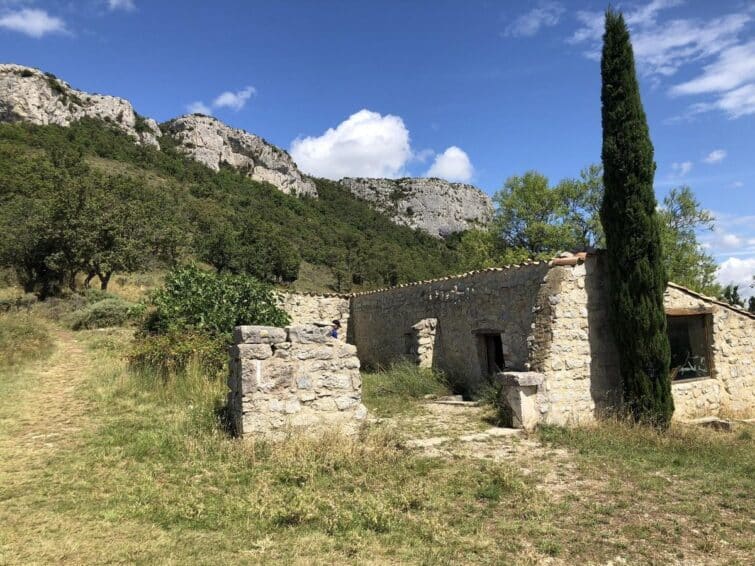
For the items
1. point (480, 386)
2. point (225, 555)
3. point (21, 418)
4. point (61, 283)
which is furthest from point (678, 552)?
point (61, 283)

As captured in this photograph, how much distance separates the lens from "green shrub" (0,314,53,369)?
1125 centimetres

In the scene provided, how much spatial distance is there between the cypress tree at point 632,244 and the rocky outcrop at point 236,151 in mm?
64178

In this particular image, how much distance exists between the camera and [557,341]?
8.81 meters

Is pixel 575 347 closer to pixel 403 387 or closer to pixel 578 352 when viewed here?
pixel 578 352

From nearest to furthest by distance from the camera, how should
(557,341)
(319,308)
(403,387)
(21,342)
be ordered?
(557,341) → (403,387) → (21,342) → (319,308)

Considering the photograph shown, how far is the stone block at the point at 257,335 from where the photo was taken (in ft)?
22.1

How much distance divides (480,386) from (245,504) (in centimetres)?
704

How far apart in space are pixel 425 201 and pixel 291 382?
7646 centimetres

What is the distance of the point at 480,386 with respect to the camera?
10.7 m

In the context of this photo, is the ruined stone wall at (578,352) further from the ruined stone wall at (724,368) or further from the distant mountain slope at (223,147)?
the distant mountain slope at (223,147)

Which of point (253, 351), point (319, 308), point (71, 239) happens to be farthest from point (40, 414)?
point (71, 239)

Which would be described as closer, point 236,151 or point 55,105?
point 55,105

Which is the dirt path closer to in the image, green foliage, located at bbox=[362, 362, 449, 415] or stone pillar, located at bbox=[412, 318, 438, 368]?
green foliage, located at bbox=[362, 362, 449, 415]

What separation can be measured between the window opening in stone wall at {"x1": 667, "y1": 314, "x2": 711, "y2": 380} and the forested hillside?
20.1 m
